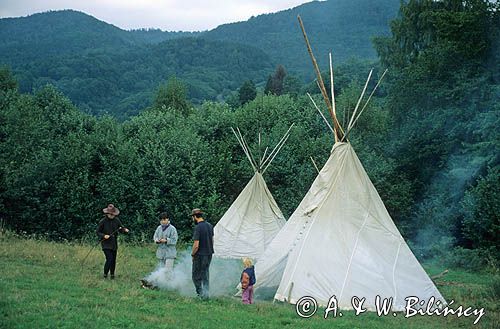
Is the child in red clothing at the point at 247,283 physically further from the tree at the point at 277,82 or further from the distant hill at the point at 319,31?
the distant hill at the point at 319,31

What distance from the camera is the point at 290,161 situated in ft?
68.1

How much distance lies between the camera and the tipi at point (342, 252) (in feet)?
31.0

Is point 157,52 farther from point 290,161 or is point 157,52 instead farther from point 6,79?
point 290,161

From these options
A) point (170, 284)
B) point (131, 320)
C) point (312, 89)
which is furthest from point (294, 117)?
point (312, 89)

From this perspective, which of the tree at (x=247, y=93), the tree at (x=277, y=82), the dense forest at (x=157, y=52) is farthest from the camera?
the tree at (x=277, y=82)

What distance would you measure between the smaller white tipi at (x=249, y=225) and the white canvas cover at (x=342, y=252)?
5029 mm

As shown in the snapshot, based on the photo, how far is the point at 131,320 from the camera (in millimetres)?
7180

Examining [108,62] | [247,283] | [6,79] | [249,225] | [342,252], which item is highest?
[108,62]

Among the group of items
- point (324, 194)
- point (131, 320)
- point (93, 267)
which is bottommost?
point (93, 267)

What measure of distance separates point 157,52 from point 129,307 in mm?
68825

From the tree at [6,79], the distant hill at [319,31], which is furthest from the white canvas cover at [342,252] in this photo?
the distant hill at [319,31]

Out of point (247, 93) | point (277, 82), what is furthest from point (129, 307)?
point (277, 82)

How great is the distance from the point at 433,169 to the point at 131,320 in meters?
15.5

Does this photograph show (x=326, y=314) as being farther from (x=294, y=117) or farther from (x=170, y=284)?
(x=294, y=117)
